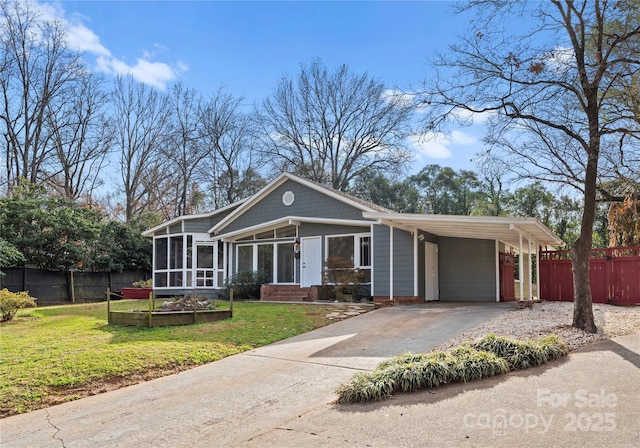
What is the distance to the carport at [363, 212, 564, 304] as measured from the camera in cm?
1430

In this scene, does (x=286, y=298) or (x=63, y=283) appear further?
(x=63, y=283)

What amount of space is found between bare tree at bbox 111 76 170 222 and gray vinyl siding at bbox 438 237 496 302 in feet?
70.5

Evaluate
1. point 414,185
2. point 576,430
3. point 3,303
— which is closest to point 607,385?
point 576,430

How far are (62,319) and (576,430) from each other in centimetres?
1235

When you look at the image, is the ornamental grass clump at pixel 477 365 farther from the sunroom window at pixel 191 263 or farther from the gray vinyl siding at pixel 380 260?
the sunroom window at pixel 191 263

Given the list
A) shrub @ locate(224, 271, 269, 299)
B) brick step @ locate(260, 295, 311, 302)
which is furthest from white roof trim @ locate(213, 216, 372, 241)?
brick step @ locate(260, 295, 311, 302)

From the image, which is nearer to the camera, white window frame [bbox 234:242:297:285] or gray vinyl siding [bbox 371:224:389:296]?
gray vinyl siding [bbox 371:224:389:296]

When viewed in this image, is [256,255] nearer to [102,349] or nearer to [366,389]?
[102,349]

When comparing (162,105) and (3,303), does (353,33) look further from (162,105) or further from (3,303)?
(162,105)

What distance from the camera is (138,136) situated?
3173 cm

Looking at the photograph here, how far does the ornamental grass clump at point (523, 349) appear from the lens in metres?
6.53

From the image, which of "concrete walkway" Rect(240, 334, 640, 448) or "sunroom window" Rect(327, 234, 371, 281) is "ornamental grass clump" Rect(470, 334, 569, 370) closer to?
"concrete walkway" Rect(240, 334, 640, 448)

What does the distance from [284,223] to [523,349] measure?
12388mm

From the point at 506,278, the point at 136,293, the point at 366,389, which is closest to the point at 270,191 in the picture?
the point at 136,293
